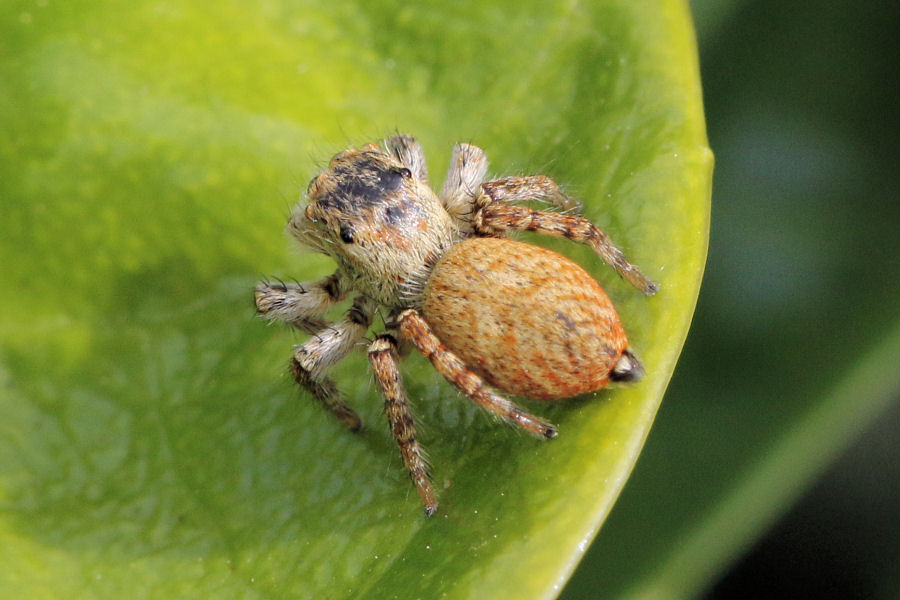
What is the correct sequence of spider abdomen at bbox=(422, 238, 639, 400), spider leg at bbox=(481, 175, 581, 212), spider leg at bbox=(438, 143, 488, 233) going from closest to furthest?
spider abdomen at bbox=(422, 238, 639, 400), spider leg at bbox=(481, 175, 581, 212), spider leg at bbox=(438, 143, 488, 233)

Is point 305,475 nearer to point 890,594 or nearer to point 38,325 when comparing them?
point 38,325

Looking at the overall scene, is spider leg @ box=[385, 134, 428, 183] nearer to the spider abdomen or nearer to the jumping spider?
the jumping spider

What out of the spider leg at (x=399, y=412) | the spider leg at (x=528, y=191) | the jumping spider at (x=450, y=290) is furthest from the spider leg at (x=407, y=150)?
the spider leg at (x=399, y=412)

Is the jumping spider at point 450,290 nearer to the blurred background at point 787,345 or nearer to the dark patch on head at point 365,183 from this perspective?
the dark patch on head at point 365,183

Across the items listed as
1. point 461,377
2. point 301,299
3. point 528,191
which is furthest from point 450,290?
point 301,299

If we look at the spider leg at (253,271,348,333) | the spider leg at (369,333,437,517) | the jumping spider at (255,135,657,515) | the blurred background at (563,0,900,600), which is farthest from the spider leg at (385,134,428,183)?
the blurred background at (563,0,900,600)

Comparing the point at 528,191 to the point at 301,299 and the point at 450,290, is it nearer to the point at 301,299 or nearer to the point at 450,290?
the point at 450,290
